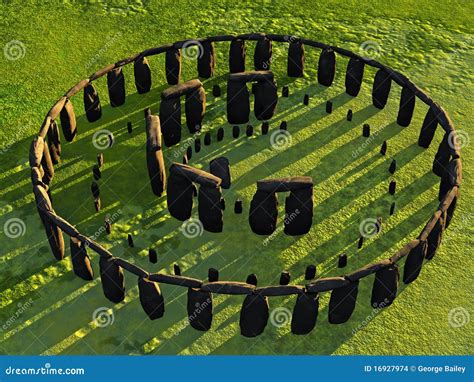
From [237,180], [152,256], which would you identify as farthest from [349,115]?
[152,256]

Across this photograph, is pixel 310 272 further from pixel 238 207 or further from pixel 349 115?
pixel 349 115

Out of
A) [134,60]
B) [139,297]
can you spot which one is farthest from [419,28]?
[139,297]

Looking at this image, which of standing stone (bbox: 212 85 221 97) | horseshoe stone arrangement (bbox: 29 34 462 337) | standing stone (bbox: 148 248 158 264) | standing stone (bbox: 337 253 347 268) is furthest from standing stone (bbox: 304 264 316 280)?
standing stone (bbox: 212 85 221 97)

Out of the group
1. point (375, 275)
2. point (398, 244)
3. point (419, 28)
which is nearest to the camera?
point (375, 275)

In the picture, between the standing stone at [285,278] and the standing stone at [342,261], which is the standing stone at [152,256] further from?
the standing stone at [342,261]

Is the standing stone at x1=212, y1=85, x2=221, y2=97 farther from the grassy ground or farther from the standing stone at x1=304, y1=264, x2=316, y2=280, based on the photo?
the standing stone at x1=304, y1=264, x2=316, y2=280

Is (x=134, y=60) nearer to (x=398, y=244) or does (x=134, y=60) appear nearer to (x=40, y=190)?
(x=40, y=190)
